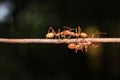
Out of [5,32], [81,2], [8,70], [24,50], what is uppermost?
[81,2]

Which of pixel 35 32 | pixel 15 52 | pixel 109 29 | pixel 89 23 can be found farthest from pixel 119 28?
pixel 15 52

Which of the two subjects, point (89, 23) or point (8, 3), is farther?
point (8, 3)

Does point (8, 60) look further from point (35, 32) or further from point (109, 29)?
point (109, 29)

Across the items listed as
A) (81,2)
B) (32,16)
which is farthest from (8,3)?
(81,2)

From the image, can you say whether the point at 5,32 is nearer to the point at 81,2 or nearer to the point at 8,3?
the point at 8,3

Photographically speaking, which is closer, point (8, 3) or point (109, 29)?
point (109, 29)

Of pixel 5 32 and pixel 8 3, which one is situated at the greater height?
pixel 8 3
